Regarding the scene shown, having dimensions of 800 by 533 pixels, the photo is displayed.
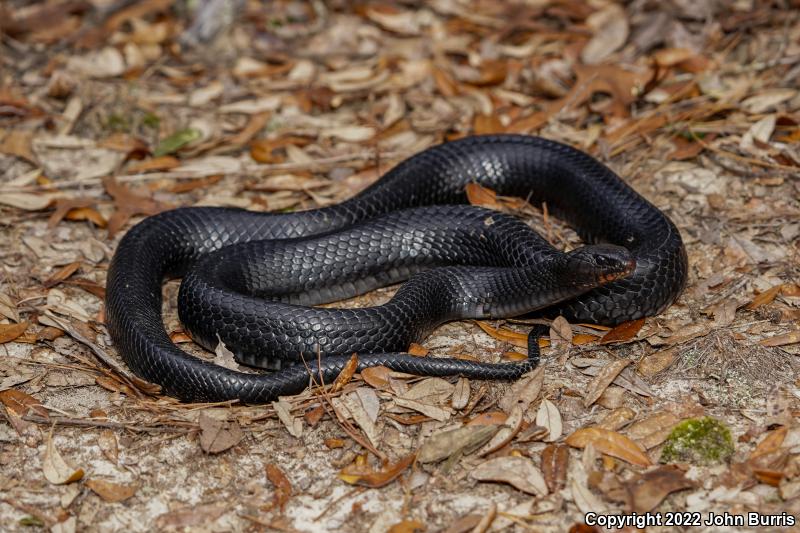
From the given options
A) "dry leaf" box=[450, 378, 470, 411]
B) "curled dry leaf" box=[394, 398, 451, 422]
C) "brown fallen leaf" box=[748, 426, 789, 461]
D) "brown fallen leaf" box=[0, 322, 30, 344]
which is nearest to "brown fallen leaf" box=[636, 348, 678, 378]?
"brown fallen leaf" box=[748, 426, 789, 461]

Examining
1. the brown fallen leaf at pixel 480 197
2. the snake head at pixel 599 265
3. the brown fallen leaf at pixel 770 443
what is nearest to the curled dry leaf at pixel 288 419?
the snake head at pixel 599 265

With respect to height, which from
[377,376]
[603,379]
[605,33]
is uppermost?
[605,33]

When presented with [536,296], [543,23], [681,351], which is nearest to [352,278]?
[536,296]

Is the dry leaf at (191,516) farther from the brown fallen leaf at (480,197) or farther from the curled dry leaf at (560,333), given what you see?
the brown fallen leaf at (480,197)

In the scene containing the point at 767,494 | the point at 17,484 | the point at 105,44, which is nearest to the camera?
the point at 767,494

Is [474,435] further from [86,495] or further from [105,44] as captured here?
[105,44]

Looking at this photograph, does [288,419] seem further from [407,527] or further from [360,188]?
[360,188]

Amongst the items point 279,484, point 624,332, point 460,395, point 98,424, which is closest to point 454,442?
point 460,395
